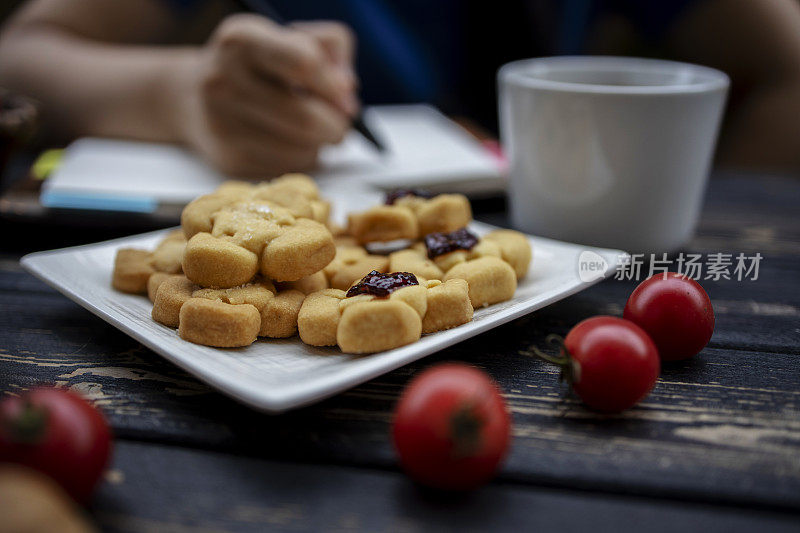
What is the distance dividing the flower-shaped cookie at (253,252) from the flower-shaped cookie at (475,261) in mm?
131

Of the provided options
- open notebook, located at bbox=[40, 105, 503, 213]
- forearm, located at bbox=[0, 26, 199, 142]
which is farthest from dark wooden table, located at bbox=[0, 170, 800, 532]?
forearm, located at bbox=[0, 26, 199, 142]

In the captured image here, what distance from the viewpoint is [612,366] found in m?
0.70

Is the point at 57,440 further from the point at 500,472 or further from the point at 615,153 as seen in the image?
the point at 615,153

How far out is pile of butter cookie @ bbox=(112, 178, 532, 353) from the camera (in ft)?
2.47

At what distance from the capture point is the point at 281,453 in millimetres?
646

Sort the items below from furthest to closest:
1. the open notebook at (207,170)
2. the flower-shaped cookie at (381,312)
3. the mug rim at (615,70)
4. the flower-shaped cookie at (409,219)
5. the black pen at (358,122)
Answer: the black pen at (358,122), the open notebook at (207,170), the mug rim at (615,70), the flower-shaped cookie at (409,219), the flower-shaped cookie at (381,312)

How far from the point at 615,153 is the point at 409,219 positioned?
0.38 meters

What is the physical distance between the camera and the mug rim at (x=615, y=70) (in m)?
1.11

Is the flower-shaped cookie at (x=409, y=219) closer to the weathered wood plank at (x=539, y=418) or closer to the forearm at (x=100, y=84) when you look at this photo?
the weathered wood plank at (x=539, y=418)

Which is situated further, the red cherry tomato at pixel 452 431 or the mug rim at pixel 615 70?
the mug rim at pixel 615 70

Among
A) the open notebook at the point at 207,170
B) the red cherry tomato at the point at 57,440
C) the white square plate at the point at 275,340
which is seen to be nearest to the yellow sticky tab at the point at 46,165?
the open notebook at the point at 207,170

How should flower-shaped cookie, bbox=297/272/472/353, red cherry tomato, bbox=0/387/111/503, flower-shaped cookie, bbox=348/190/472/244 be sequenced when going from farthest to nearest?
flower-shaped cookie, bbox=348/190/472/244 < flower-shaped cookie, bbox=297/272/472/353 < red cherry tomato, bbox=0/387/111/503

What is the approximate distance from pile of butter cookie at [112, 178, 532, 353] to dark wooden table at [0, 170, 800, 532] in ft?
0.24

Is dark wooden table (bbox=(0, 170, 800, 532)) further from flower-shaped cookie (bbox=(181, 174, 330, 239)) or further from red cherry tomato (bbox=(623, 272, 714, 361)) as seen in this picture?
flower-shaped cookie (bbox=(181, 174, 330, 239))
